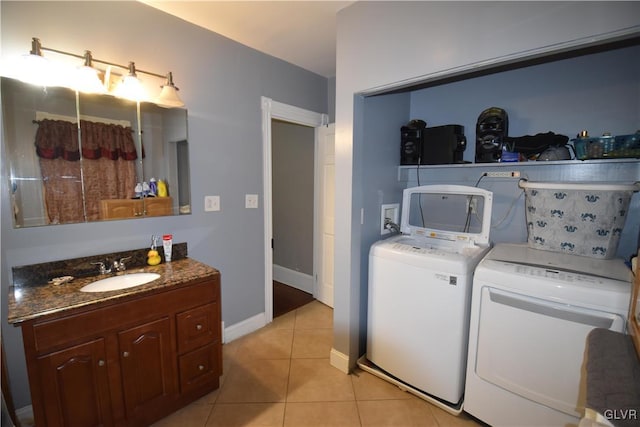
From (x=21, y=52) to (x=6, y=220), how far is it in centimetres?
88

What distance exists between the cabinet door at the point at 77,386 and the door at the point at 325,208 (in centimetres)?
212

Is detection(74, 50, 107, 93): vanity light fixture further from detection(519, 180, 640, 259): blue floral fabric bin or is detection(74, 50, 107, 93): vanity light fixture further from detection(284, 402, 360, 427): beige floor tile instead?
detection(519, 180, 640, 259): blue floral fabric bin

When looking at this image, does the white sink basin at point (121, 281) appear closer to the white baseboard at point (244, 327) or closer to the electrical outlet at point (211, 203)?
the electrical outlet at point (211, 203)

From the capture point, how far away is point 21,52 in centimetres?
145

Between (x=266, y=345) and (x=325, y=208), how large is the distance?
1.48 meters

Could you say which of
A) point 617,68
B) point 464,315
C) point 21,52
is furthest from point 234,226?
point 617,68

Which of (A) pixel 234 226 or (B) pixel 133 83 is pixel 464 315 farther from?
(B) pixel 133 83

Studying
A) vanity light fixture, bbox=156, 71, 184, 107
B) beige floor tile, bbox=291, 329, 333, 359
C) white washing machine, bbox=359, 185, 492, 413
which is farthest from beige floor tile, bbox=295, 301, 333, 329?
vanity light fixture, bbox=156, 71, 184, 107

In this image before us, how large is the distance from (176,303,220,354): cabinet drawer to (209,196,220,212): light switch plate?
0.80 meters

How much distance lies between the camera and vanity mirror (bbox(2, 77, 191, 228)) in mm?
1474

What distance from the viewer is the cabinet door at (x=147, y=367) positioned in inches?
56.6

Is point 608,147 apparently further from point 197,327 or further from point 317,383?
point 197,327

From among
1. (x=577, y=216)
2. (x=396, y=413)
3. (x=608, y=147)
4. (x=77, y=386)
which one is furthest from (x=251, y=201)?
(x=608, y=147)

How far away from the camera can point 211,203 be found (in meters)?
2.23
